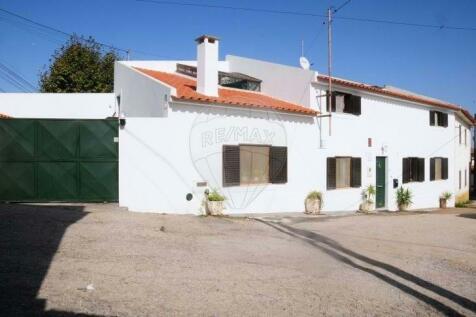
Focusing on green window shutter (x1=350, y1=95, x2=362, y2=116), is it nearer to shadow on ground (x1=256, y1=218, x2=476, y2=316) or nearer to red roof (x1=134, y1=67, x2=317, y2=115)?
red roof (x1=134, y1=67, x2=317, y2=115)

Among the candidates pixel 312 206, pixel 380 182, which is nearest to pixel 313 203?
pixel 312 206

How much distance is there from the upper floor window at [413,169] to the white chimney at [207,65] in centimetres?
1089

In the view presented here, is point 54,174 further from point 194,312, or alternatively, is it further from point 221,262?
point 194,312

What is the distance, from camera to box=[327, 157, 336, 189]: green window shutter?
16.0m

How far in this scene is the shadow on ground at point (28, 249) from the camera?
4.59 m

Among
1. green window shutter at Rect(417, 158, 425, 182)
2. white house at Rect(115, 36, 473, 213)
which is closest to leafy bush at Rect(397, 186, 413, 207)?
white house at Rect(115, 36, 473, 213)

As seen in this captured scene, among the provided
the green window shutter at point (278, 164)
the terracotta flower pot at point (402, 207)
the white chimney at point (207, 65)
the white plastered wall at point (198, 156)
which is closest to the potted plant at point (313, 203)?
the white plastered wall at point (198, 156)

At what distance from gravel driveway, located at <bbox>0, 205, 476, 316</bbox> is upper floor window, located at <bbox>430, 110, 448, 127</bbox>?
12.8 m

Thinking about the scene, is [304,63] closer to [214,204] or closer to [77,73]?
[214,204]

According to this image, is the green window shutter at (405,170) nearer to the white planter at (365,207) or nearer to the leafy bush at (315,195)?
the white planter at (365,207)

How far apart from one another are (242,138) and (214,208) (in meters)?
2.53

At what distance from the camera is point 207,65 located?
541 inches

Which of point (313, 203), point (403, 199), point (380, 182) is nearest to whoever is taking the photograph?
point (313, 203)

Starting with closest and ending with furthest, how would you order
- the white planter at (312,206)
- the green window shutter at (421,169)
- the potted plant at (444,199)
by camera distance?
the white planter at (312,206) < the green window shutter at (421,169) < the potted plant at (444,199)
